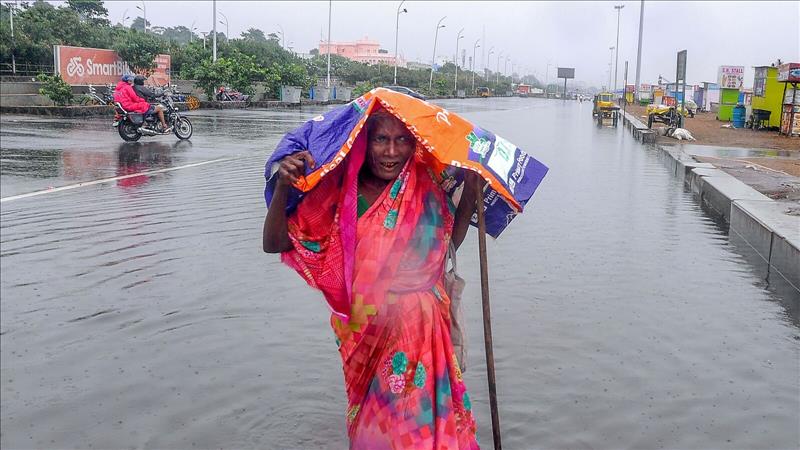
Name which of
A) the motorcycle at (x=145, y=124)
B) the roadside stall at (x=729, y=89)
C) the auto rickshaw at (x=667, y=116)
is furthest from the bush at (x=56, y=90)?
the roadside stall at (x=729, y=89)

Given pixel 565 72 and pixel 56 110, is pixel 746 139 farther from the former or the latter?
pixel 565 72

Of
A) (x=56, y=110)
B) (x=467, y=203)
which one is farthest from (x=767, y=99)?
(x=467, y=203)

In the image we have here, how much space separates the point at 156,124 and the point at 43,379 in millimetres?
14226

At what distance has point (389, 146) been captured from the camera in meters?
2.63

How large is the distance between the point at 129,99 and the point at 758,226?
42.2 feet

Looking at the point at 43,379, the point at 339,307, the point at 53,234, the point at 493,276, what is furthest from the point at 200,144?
the point at 339,307

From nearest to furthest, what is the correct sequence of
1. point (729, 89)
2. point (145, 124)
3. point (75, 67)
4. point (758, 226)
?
point (758, 226), point (145, 124), point (75, 67), point (729, 89)

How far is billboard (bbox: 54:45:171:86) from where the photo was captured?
27453 mm

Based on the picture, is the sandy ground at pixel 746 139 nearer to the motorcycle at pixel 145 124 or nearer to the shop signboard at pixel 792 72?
the shop signboard at pixel 792 72

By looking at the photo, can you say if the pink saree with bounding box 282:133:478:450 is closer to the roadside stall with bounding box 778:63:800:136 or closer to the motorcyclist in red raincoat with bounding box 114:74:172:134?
the motorcyclist in red raincoat with bounding box 114:74:172:134

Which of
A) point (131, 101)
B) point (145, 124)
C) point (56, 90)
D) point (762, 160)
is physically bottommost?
point (762, 160)

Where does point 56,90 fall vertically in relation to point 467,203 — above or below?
above

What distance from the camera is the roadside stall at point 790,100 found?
2272 centimetres

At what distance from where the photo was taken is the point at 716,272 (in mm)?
6863
